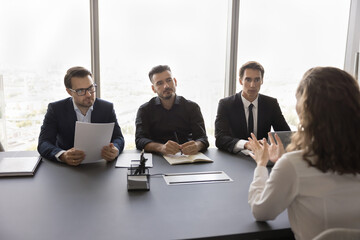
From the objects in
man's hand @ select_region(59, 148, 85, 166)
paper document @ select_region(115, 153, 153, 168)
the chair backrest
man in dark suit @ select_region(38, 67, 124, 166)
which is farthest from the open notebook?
the chair backrest

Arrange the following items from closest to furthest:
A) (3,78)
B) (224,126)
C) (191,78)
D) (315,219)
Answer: (315,219) < (224,126) < (3,78) < (191,78)

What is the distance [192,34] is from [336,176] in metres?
2.80

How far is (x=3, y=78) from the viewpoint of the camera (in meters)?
3.18

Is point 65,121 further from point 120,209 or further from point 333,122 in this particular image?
point 333,122

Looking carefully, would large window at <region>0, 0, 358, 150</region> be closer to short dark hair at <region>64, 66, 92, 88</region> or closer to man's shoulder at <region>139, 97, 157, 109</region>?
man's shoulder at <region>139, 97, 157, 109</region>

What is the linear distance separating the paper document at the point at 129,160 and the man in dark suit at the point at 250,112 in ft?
2.79

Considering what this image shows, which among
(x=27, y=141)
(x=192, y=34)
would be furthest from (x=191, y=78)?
(x=27, y=141)

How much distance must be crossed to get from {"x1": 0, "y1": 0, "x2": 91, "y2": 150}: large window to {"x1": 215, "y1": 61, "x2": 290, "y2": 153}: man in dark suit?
1.68 meters

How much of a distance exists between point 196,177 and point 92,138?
0.71 metres

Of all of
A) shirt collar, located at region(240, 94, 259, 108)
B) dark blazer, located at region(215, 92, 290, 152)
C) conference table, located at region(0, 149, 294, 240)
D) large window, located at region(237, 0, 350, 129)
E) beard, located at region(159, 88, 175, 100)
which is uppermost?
large window, located at region(237, 0, 350, 129)

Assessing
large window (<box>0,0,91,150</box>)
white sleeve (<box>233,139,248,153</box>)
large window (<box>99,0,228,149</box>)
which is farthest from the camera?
large window (<box>99,0,228,149</box>)

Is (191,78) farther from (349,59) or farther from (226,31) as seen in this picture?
(349,59)

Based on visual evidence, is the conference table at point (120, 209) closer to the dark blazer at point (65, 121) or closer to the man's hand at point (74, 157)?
the man's hand at point (74, 157)

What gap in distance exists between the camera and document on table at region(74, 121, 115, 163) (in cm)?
187
